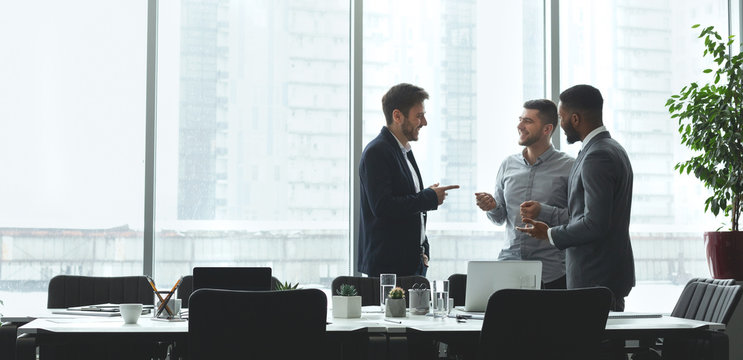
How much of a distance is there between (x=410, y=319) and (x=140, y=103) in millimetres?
3021

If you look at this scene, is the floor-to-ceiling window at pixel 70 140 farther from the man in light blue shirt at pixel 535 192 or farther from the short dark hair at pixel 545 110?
the short dark hair at pixel 545 110

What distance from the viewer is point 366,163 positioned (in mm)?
3982

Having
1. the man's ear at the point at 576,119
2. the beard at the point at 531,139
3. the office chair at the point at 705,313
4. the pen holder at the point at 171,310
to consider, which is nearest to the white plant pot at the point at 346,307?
the pen holder at the point at 171,310

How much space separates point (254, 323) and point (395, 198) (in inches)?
68.6

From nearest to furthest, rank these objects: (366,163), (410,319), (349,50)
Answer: (410,319), (366,163), (349,50)

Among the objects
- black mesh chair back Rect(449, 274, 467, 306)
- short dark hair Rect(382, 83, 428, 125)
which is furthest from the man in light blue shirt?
short dark hair Rect(382, 83, 428, 125)

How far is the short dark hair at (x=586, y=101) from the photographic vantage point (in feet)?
11.7

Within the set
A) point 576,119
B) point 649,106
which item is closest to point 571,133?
point 576,119

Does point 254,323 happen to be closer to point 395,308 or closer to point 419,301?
point 395,308

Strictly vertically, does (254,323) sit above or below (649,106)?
below

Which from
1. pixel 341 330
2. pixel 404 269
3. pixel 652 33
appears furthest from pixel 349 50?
pixel 341 330

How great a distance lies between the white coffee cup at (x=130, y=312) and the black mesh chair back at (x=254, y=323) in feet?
1.55

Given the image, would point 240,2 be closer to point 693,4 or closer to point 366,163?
point 366,163

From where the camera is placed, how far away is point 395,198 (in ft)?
12.9
